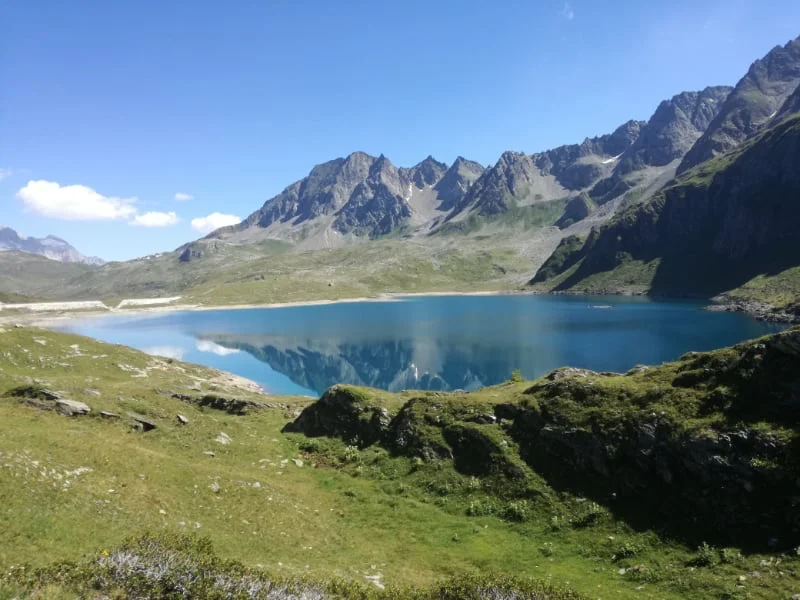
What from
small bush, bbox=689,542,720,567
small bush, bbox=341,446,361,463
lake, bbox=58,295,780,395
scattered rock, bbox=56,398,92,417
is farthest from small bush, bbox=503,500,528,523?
lake, bbox=58,295,780,395

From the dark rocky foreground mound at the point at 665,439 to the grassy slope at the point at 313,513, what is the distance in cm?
138

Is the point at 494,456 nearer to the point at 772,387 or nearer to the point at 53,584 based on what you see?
the point at 772,387

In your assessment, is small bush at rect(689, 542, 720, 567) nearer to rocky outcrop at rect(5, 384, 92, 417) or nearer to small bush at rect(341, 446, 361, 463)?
small bush at rect(341, 446, 361, 463)

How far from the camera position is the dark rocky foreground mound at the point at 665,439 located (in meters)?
21.5

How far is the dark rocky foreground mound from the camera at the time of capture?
2148 cm

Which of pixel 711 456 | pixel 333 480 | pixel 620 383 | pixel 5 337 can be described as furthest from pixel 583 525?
pixel 5 337

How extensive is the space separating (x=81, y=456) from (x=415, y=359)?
112 meters

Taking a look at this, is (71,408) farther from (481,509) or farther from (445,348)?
(445,348)

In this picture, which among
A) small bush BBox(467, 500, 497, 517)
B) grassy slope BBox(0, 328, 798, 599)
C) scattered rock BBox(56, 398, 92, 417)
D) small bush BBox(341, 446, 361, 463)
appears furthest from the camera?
small bush BBox(341, 446, 361, 463)

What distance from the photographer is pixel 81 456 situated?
24172mm

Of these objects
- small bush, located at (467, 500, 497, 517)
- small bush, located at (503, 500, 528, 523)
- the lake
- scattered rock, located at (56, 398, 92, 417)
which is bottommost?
the lake

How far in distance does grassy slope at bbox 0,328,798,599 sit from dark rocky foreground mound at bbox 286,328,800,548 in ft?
4.54

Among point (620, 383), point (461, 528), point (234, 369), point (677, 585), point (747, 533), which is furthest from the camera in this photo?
point (234, 369)

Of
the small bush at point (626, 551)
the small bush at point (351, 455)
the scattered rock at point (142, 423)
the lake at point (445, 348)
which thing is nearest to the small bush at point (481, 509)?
the small bush at point (626, 551)
